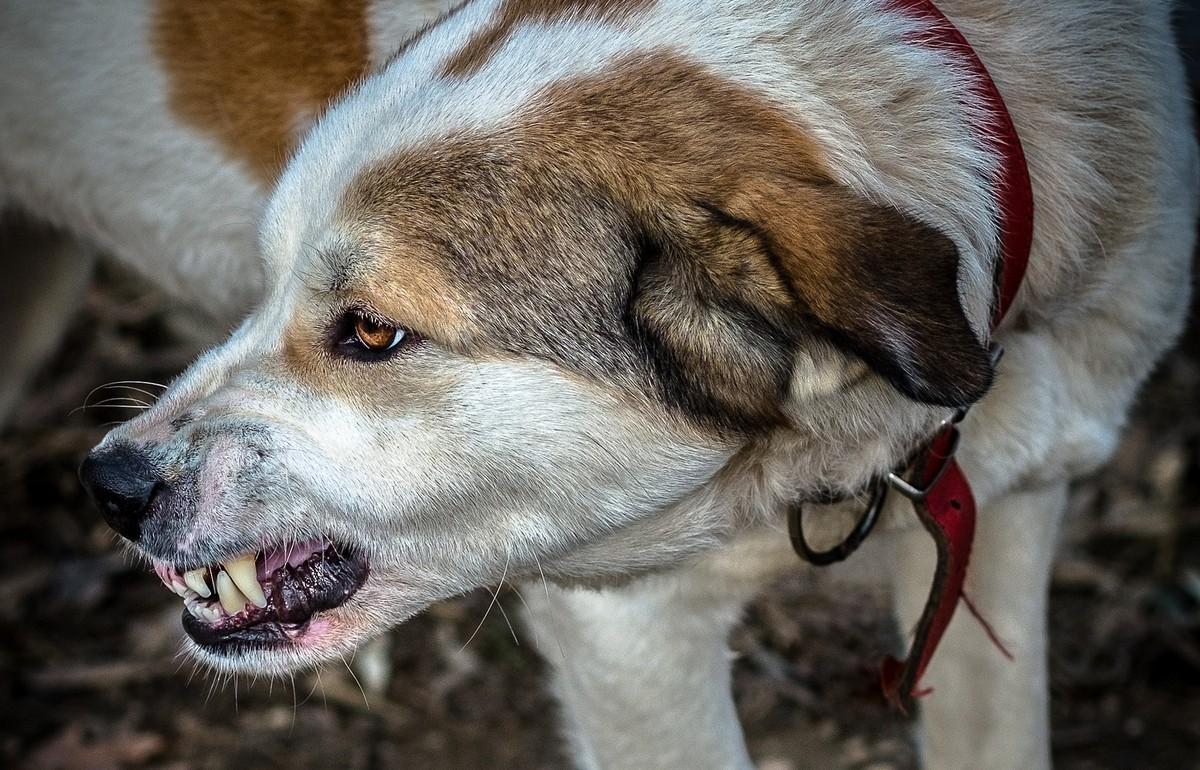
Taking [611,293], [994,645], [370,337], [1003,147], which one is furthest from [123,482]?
[994,645]

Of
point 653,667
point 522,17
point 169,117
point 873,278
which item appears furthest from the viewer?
point 169,117

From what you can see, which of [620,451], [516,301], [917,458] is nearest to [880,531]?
[917,458]

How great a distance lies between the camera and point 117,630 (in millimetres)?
3781

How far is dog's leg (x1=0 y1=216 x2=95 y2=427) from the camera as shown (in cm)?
366

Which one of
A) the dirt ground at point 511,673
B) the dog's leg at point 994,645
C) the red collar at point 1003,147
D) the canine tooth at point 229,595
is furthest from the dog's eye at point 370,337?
the dirt ground at point 511,673

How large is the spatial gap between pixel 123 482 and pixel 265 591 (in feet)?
0.91

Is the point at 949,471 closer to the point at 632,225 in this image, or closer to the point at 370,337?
the point at 632,225

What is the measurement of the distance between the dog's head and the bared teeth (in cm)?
5

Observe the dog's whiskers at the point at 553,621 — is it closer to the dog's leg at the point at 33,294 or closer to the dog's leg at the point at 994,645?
the dog's leg at the point at 994,645

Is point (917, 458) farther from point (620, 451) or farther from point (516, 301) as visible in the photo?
point (516, 301)

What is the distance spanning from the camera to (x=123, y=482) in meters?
1.98

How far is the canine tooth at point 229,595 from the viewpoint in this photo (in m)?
2.12

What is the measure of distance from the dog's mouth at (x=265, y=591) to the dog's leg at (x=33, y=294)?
5.69 feet

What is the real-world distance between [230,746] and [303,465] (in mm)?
1717
